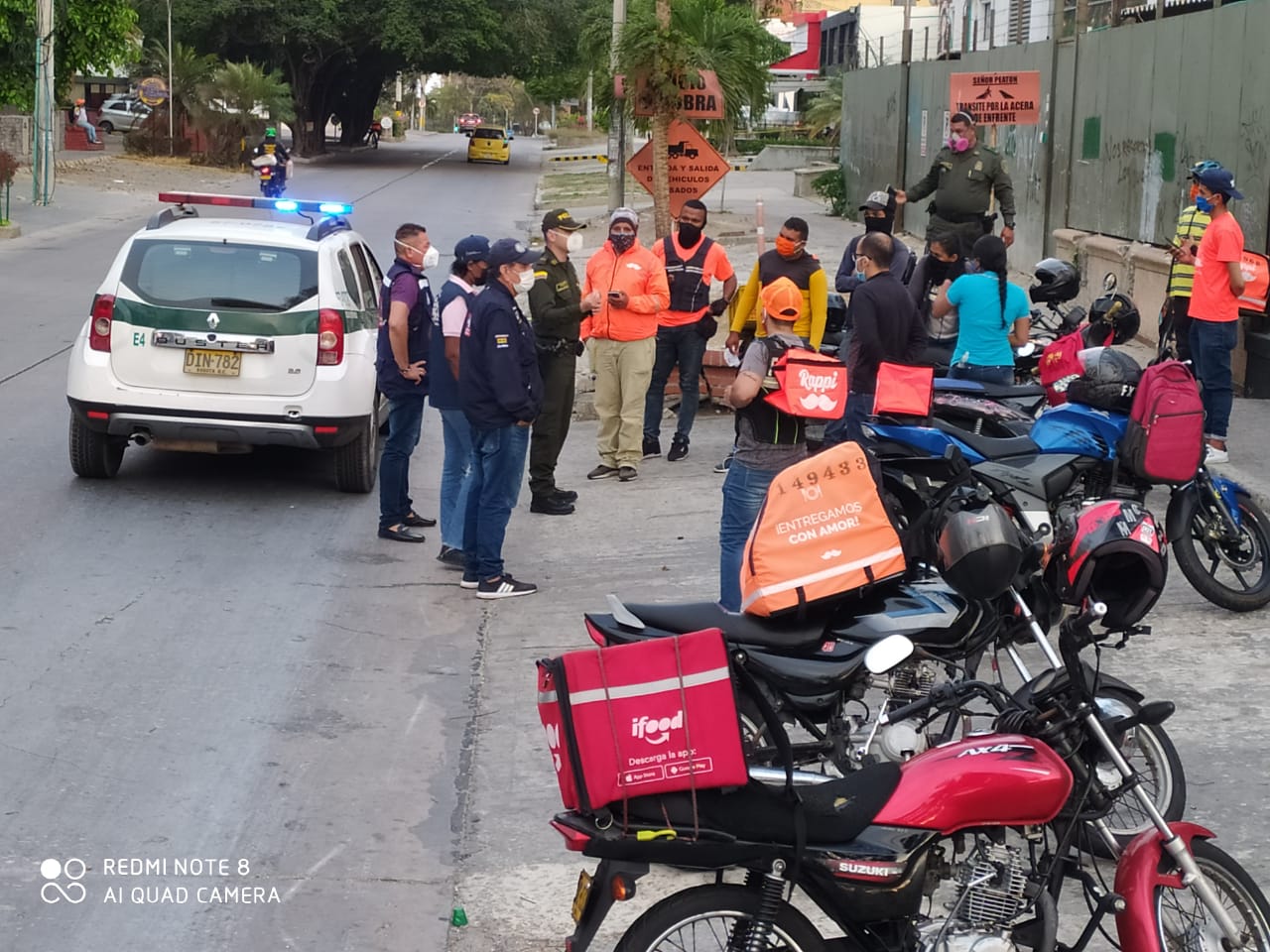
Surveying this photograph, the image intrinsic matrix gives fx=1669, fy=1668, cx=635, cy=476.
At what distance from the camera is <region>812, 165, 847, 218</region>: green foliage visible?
33938mm

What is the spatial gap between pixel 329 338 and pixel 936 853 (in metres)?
7.01

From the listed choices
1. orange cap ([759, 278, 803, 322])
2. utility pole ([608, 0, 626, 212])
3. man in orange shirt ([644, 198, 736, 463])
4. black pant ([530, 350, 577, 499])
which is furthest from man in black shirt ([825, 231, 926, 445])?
utility pole ([608, 0, 626, 212])

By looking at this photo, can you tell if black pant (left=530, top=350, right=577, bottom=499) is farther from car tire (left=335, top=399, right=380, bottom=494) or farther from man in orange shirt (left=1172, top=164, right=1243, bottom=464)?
man in orange shirt (left=1172, top=164, right=1243, bottom=464)

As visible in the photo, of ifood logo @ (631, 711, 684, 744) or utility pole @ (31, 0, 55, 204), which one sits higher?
utility pole @ (31, 0, 55, 204)

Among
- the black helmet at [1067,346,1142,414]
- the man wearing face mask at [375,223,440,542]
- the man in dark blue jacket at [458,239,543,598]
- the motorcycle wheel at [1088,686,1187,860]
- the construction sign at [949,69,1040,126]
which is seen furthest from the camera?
the construction sign at [949,69,1040,126]

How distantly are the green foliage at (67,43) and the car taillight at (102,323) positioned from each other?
27.6m

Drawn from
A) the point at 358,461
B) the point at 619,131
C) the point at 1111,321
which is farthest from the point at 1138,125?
the point at 619,131

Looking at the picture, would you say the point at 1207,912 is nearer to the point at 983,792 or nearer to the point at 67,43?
the point at 983,792

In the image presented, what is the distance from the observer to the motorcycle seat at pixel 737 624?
5.18 metres

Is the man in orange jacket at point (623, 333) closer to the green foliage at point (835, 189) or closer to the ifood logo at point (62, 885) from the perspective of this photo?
the ifood logo at point (62, 885)

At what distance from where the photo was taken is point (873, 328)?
9297 millimetres

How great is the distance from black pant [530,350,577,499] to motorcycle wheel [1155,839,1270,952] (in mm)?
6772

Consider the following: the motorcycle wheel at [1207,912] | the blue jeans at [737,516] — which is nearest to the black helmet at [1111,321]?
the blue jeans at [737,516]

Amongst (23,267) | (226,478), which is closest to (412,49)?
(23,267)
